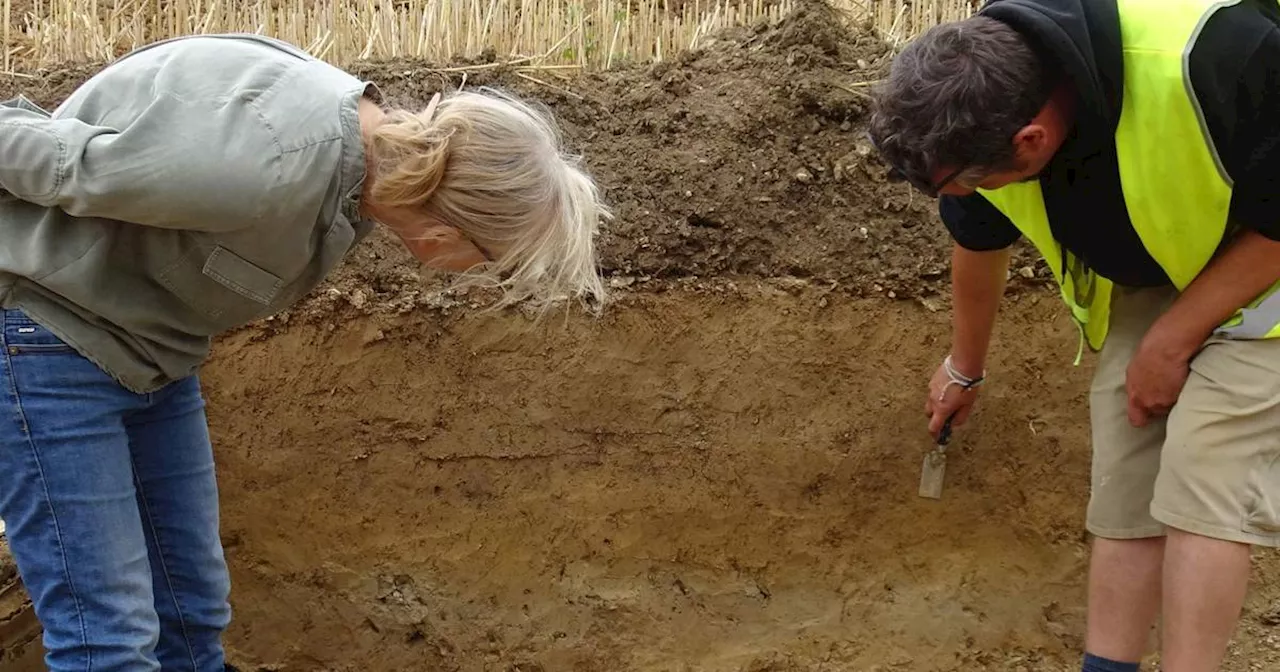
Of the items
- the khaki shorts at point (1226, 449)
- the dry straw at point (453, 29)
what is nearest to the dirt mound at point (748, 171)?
the dry straw at point (453, 29)

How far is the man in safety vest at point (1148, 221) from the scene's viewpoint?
165 cm

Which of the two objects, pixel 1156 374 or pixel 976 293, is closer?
pixel 1156 374

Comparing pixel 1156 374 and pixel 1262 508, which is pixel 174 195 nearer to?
pixel 1156 374

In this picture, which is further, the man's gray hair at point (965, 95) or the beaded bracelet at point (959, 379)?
the beaded bracelet at point (959, 379)

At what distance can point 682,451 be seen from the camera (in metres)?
2.98

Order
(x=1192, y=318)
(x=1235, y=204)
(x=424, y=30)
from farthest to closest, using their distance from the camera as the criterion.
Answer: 1. (x=424, y=30)
2. (x=1192, y=318)
3. (x=1235, y=204)

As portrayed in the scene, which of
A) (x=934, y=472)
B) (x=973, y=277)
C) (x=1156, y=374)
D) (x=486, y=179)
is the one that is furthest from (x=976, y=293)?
(x=486, y=179)

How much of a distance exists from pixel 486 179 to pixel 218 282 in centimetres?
44

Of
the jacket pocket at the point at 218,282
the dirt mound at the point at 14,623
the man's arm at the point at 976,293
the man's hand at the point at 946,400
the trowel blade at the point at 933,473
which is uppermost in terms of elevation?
the jacket pocket at the point at 218,282

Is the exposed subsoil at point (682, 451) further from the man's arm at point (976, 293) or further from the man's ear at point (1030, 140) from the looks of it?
the man's ear at point (1030, 140)

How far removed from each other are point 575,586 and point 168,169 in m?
1.82

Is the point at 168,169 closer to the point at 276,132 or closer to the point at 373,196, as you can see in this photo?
the point at 276,132

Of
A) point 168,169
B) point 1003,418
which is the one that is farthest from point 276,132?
point 1003,418

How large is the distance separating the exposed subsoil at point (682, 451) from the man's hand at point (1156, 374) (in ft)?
3.03
